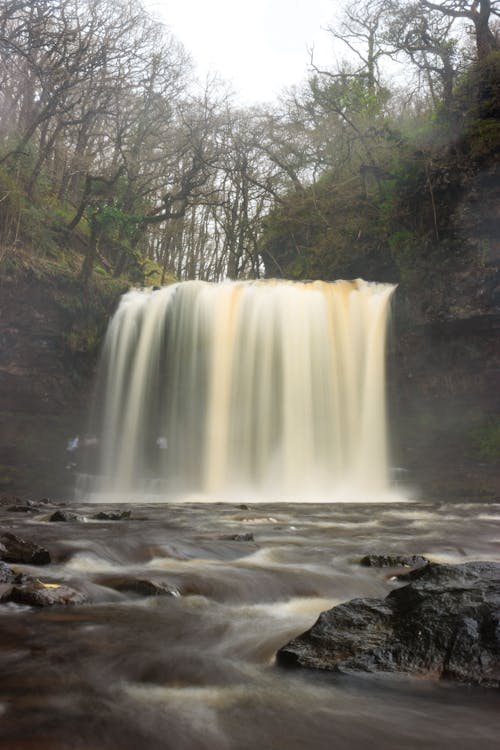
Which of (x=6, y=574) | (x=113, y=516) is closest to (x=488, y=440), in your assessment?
(x=113, y=516)

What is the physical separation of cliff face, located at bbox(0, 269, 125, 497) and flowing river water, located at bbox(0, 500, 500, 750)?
8941 mm

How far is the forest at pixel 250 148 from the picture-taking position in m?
15.0

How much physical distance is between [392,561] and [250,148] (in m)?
21.0

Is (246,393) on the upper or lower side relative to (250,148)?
lower

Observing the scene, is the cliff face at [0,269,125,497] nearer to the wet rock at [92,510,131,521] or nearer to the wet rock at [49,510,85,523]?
the wet rock at [92,510,131,521]

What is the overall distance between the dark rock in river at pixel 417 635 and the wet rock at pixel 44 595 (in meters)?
1.52

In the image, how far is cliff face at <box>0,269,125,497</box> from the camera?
567 inches

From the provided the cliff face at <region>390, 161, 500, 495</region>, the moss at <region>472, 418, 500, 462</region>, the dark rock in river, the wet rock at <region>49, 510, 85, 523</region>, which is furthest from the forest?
the dark rock in river

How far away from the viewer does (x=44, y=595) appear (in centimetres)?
363

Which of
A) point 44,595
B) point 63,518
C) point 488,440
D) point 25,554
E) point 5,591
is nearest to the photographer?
point 44,595

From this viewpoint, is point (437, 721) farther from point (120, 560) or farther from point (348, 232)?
point (348, 232)

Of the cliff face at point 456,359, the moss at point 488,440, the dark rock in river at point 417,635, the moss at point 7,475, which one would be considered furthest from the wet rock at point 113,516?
the moss at point 488,440

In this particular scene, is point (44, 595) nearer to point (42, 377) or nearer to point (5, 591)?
point (5, 591)

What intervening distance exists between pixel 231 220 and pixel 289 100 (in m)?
5.53
